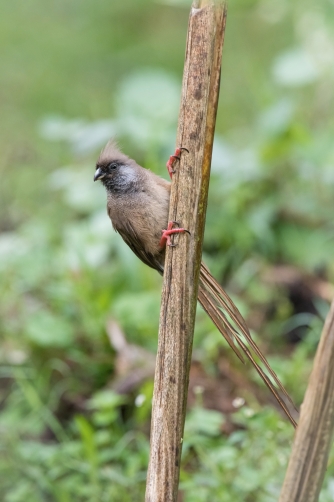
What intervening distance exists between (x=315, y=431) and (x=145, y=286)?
3.26m

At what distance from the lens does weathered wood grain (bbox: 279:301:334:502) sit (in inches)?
66.3

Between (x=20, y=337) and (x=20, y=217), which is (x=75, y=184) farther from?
(x=20, y=337)

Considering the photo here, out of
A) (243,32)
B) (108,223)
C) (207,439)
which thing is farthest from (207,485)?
(243,32)

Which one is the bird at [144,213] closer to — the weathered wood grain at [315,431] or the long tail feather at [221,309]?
the long tail feather at [221,309]

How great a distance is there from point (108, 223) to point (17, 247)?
24.5 inches

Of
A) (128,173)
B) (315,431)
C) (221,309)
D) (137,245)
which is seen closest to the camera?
(315,431)

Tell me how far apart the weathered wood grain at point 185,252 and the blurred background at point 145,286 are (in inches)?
36.7

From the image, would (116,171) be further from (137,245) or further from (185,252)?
(185,252)

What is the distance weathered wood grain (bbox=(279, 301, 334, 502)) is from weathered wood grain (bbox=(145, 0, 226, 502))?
0.44 metres

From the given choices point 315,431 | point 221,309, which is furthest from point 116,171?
point 315,431

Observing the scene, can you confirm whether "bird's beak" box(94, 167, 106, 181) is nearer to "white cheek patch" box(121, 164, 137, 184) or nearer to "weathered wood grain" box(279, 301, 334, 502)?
"white cheek patch" box(121, 164, 137, 184)

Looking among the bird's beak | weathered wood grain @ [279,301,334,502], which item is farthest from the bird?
weathered wood grain @ [279,301,334,502]

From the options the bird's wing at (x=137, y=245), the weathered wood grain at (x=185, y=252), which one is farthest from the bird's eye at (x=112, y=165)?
the weathered wood grain at (x=185, y=252)

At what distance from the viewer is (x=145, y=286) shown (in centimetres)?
494
